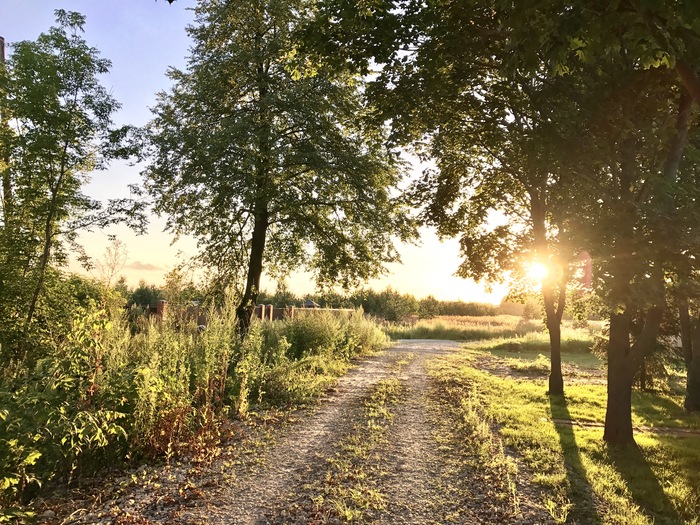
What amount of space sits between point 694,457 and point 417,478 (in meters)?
4.14

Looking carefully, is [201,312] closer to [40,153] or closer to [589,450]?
[40,153]

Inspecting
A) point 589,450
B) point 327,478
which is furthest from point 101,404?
point 589,450

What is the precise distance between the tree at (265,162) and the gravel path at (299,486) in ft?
24.3

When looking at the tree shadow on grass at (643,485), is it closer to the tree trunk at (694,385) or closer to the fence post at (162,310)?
the tree trunk at (694,385)

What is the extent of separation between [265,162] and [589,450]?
33.0 ft

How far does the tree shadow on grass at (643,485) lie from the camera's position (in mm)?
4264

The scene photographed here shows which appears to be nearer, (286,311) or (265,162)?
(265,162)

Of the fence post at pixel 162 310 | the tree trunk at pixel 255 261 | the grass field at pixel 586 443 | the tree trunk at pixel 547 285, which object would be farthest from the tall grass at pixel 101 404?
the tree trunk at pixel 547 285

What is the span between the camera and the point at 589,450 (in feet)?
19.8

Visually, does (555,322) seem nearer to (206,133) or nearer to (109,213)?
(206,133)

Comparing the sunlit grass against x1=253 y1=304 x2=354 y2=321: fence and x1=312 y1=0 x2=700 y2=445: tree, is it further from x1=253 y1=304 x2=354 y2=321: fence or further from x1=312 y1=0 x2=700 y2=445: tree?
x1=253 y1=304 x2=354 y2=321: fence

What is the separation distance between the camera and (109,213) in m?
12.1

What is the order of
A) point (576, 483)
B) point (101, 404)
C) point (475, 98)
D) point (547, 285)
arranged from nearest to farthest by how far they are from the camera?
1. point (101, 404)
2. point (576, 483)
3. point (475, 98)
4. point (547, 285)

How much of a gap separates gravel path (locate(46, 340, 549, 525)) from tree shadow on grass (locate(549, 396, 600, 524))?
1.26 ft
